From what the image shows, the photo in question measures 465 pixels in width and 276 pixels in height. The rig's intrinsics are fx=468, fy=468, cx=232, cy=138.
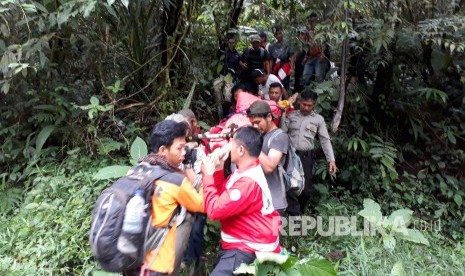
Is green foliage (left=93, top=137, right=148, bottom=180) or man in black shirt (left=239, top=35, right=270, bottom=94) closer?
green foliage (left=93, top=137, right=148, bottom=180)

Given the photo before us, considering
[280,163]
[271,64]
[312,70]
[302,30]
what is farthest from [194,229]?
[271,64]

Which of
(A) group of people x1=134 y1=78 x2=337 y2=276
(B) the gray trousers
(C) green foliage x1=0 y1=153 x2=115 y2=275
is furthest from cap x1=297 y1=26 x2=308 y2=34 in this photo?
(B) the gray trousers

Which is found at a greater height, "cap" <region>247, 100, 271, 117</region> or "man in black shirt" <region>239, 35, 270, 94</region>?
"cap" <region>247, 100, 271, 117</region>

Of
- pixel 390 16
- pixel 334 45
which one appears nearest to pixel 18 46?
pixel 334 45

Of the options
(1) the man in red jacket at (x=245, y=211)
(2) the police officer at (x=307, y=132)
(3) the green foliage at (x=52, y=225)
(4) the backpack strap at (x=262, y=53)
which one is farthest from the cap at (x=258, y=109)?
(4) the backpack strap at (x=262, y=53)

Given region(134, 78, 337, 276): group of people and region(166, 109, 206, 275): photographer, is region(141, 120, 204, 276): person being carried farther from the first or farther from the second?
region(166, 109, 206, 275): photographer

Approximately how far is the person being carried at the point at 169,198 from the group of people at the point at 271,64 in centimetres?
373

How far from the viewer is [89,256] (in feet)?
13.1

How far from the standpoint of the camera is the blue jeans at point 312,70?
6.90 m

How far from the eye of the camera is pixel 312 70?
7078mm

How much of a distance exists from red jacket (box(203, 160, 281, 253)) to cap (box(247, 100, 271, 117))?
3.05ft

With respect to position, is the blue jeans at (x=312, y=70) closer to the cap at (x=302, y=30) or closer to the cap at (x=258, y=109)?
the cap at (x=302, y=30)

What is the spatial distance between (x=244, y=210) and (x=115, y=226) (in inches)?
31.4

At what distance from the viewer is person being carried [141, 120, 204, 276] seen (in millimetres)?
2443
